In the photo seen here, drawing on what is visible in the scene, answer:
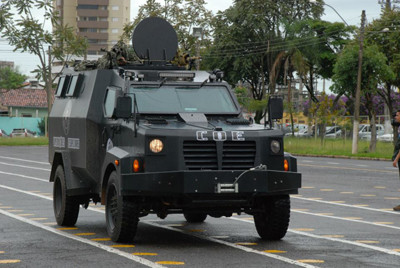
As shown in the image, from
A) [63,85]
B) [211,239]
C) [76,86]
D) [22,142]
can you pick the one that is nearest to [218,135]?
[211,239]

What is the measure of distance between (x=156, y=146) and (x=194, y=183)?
0.67 metres

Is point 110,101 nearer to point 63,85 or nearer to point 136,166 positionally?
point 136,166

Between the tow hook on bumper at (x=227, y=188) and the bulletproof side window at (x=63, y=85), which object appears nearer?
the tow hook on bumper at (x=227, y=188)

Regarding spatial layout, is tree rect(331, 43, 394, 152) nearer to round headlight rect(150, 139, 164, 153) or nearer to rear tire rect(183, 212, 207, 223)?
rear tire rect(183, 212, 207, 223)

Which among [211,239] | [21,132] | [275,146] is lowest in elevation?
[211,239]

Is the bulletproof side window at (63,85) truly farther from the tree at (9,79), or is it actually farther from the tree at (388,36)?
the tree at (9,79)

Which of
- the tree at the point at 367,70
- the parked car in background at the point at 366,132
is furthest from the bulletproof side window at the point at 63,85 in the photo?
the parked car in background at the point at 366,132

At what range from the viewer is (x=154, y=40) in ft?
46.3

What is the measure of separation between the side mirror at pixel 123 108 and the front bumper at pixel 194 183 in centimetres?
95

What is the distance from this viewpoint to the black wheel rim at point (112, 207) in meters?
11.4

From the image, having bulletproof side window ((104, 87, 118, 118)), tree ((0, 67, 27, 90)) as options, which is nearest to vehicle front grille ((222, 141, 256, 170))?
bulletproof side window ((104, 87, 118, 118))

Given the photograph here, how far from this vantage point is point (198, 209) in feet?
36.8

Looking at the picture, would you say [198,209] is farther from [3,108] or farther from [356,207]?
[3,108]

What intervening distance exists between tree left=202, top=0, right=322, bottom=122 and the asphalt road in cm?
5053
